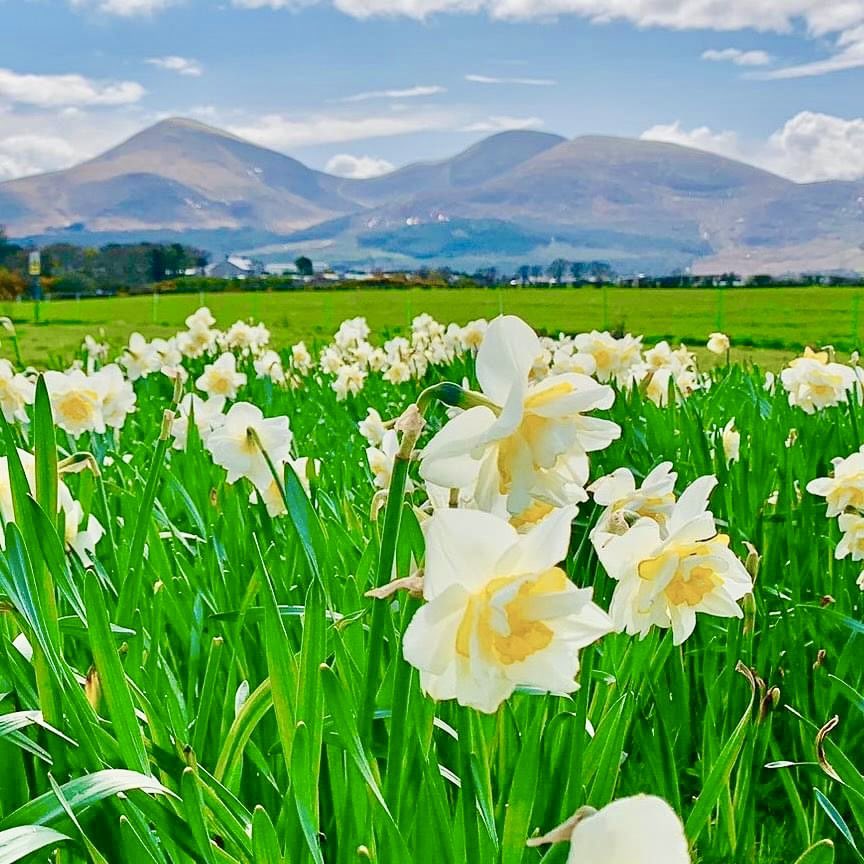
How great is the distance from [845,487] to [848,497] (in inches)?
0.7

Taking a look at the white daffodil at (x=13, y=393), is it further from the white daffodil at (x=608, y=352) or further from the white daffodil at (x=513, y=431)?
the white daffodil at (x=513, y=431)

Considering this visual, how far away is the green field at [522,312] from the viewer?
55.7ft

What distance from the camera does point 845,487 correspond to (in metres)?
1.72

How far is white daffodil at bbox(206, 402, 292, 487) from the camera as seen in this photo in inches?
66.3


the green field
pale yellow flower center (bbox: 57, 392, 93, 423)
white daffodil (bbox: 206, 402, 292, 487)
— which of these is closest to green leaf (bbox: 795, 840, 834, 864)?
white daffodil (bbox: 206, 402, 292, 487)

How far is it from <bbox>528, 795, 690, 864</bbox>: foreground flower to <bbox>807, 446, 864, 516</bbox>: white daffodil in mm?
1349

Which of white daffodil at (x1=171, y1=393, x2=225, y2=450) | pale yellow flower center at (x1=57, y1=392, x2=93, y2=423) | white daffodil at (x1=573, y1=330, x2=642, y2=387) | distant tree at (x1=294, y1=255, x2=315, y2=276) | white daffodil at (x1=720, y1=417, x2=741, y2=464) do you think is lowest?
white daffodil at (x1=720, y1=417, x2=741, y2=464)

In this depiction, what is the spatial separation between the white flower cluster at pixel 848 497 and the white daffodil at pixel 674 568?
745mm

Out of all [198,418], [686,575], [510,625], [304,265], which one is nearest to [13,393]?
[198,418]

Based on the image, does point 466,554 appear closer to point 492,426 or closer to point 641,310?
point 492,426

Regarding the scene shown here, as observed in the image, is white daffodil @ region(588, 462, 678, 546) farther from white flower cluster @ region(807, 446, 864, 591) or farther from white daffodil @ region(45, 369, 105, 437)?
white daffodil @ region(45, 369, 105, 437)

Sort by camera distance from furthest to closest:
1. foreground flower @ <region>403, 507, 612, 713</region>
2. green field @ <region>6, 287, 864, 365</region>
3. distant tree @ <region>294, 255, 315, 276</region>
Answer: distant tree @ <region>294, 255, 315, 276</region> → green field @ <region>6, 287, 864, 365</region> → foreground flower @ <region>403, 507, 612, 713</region>

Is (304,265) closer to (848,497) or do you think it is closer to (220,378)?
(220,378)

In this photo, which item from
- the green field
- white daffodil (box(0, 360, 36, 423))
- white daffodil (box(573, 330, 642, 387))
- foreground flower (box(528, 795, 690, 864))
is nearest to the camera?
foreground flower (box(528, 795, 690, 864))
